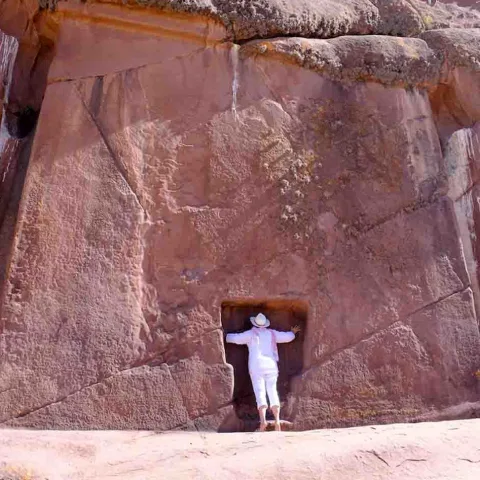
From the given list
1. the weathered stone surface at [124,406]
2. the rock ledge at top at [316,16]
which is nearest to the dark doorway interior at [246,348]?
the weathered stone surface at [124,406]

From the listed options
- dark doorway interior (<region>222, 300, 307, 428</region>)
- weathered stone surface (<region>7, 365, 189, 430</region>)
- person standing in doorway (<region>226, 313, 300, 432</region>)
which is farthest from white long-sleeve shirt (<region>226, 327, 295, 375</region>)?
weathered stone surface (<region>7, 365, 189, 430</region>)

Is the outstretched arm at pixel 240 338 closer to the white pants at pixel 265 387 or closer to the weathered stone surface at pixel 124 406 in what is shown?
the white pants at pixel 265 387

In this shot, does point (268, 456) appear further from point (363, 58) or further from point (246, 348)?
point (363, 58)

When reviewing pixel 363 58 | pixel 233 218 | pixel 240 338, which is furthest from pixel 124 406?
pixel 363 58

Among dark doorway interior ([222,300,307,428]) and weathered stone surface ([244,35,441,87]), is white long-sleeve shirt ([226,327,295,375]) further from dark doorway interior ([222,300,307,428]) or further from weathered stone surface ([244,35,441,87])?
weathered stone surface ([244,35,441,87])

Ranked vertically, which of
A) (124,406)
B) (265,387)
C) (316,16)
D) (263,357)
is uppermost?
(316,16)

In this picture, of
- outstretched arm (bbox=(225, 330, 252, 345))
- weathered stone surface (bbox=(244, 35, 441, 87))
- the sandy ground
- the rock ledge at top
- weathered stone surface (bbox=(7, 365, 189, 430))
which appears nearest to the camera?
the sandy ground

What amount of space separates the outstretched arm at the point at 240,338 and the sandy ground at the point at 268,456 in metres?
1.10

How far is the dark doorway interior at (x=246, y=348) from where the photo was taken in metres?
5.46

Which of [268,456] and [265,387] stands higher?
[265,387]

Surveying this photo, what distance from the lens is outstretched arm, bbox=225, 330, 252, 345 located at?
214 inches

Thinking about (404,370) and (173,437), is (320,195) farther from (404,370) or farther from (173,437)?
(173,437)

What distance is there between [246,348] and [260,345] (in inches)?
9.0

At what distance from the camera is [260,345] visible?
212 inches
